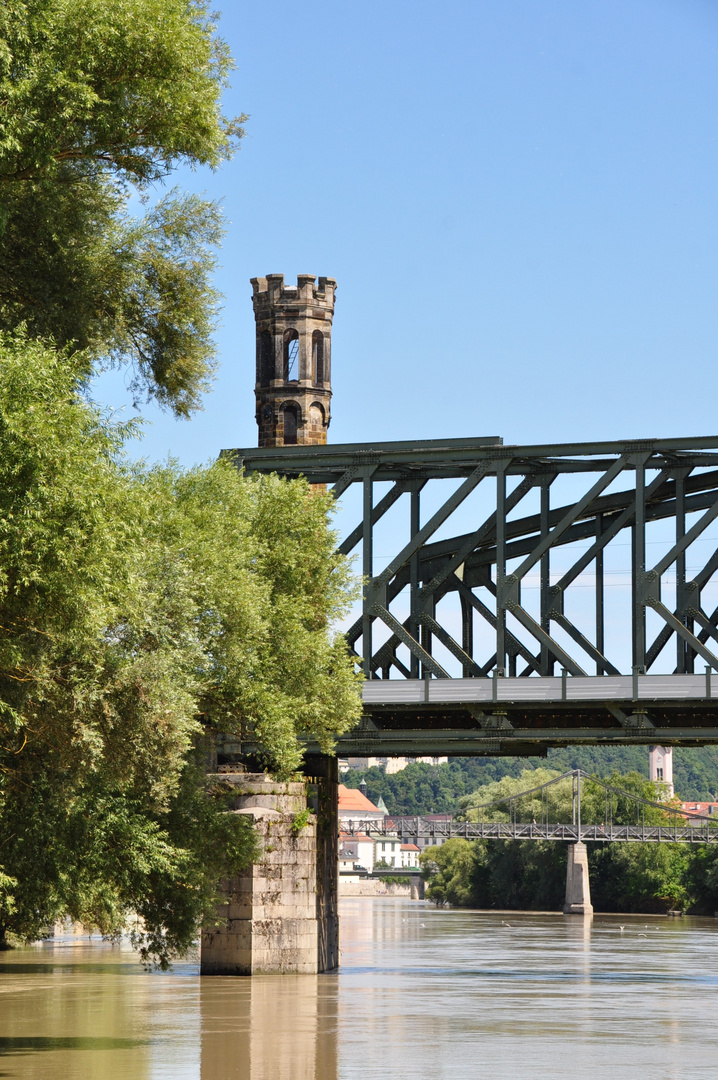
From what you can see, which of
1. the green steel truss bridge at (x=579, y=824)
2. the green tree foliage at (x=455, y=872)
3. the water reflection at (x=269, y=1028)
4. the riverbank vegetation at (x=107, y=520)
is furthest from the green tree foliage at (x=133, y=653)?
the green tree foliage at (x=455, y=872)

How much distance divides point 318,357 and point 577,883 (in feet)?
207

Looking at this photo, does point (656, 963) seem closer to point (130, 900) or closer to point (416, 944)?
point (416, 944)

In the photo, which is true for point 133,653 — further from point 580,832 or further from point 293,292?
point 580,832

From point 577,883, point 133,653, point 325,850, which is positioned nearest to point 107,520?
point 133,653

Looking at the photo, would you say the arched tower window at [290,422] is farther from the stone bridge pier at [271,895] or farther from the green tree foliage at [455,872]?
the green tree foliage at [455,872]

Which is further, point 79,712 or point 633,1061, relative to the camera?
point 633,1061

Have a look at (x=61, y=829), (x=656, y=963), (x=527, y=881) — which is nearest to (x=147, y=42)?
(x=61, y=829)

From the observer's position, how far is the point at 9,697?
848 inches

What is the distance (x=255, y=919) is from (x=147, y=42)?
2691cm

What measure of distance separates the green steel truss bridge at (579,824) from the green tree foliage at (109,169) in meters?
101

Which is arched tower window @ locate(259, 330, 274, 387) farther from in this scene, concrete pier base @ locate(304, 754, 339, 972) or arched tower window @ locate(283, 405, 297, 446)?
concrete pier base @ locate(304, 754, 339, 972)

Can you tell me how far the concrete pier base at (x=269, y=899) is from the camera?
4331 cm

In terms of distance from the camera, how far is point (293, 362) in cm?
7725

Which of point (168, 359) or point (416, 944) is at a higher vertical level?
point (168, 359)
